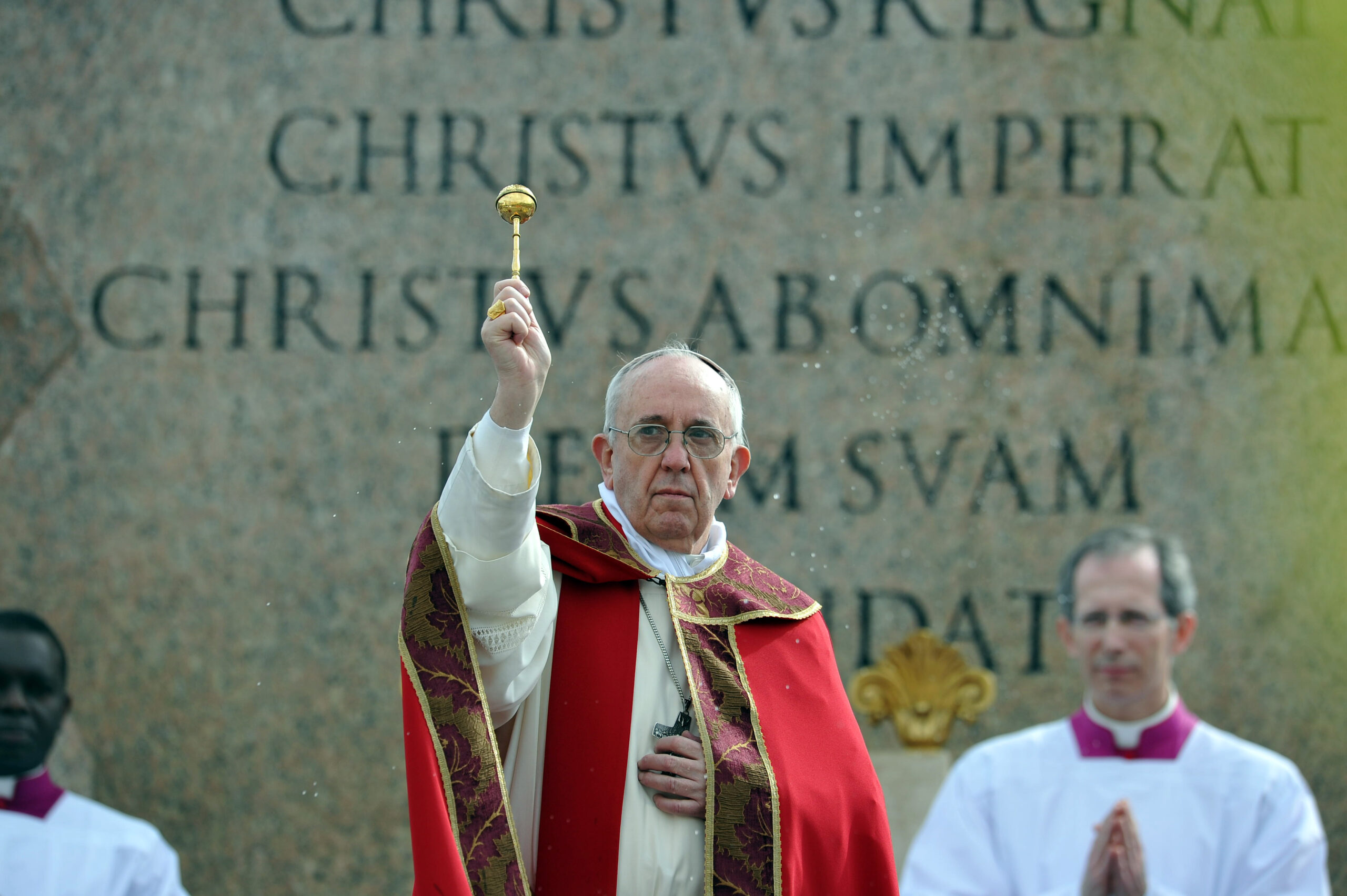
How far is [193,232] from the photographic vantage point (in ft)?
20.2

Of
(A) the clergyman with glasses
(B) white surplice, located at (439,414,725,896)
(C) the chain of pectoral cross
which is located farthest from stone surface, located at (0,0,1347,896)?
(B) white surplice, located at (439,414,725,896)

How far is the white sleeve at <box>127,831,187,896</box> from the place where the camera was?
521cm

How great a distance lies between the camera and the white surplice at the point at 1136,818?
193 inches

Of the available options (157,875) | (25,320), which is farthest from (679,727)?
(25,320)

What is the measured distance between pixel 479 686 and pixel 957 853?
2616 mm

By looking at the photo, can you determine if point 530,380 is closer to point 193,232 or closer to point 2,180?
point 193,232

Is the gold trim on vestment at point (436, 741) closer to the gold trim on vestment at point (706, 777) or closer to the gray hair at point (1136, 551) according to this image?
the gold trim on vestment at point (706, 777)

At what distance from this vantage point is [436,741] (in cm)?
285

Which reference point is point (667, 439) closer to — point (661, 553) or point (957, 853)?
point (661, 553)

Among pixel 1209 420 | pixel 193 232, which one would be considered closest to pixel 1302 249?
pixel 1209 420

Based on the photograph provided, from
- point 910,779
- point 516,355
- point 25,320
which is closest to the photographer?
point 516,355

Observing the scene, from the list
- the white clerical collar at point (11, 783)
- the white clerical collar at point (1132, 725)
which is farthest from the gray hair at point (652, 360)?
the white clerical collar at point (11, 783)

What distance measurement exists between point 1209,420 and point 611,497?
3.39 meters

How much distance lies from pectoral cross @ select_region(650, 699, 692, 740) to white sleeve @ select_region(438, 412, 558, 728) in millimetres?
267
